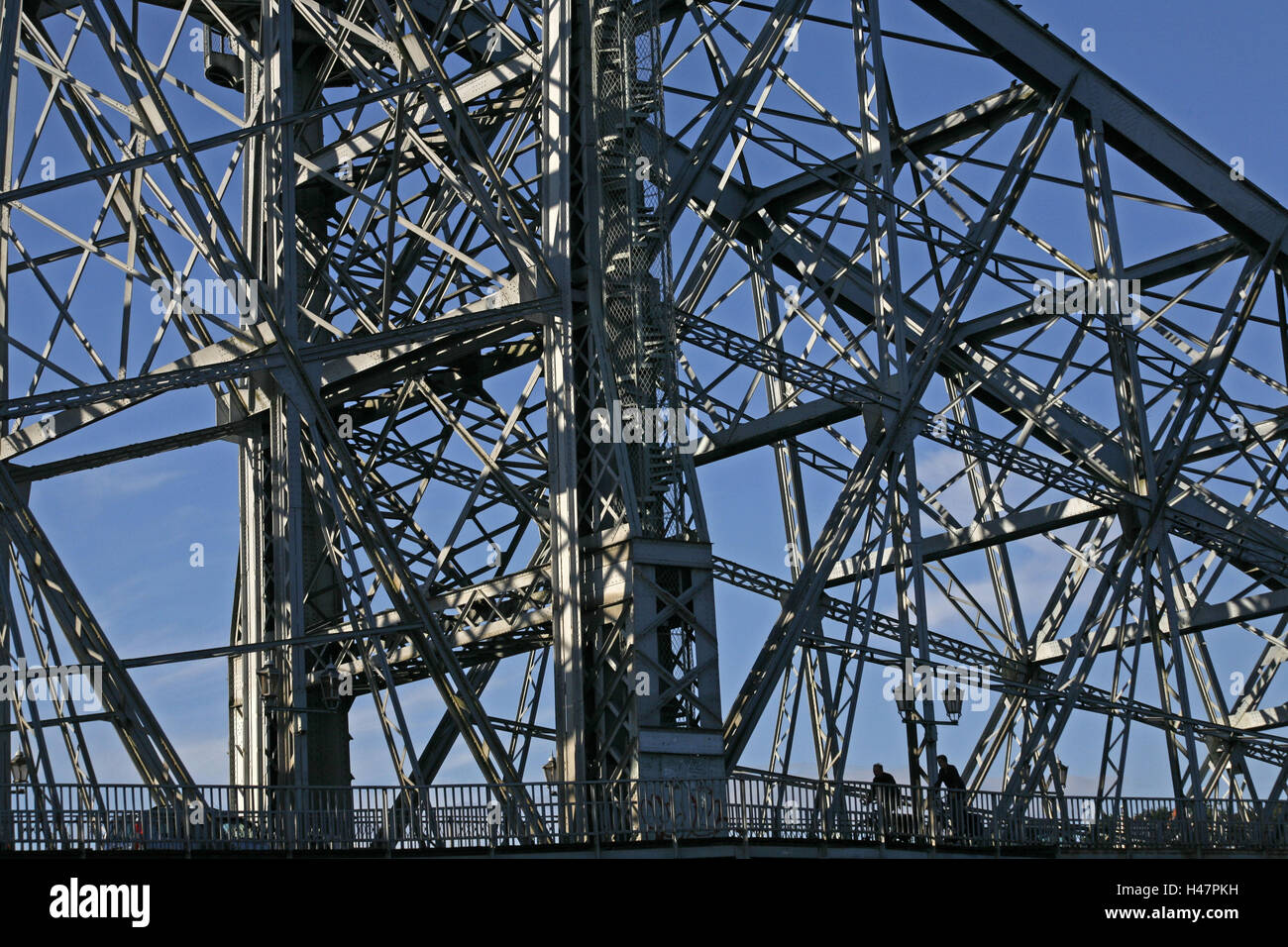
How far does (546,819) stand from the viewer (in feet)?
88.1

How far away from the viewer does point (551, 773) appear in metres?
29.9

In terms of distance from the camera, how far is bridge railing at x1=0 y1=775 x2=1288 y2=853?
898 inches

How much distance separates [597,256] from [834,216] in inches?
298

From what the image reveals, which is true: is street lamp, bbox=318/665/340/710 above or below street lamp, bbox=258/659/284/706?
above

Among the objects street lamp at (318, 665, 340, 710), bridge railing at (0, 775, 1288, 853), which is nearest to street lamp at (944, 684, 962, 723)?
bridge railing at (0, 775, 1288, 853)

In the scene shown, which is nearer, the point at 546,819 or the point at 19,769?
the point at 546,819

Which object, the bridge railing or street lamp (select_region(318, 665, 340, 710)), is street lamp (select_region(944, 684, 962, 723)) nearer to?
the bridge railing

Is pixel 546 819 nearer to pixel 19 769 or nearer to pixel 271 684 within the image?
pixel 271 684

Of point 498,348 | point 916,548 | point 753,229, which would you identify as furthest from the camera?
point 753,229

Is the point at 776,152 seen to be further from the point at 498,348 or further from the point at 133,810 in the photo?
the point at 133,810

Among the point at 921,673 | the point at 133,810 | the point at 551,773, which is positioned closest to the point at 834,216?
the point at 921,673

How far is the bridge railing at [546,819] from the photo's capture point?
2281 centimetres

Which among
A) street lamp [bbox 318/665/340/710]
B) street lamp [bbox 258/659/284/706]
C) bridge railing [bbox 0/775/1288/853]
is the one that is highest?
street lamp [bbox 318/665/340/710]

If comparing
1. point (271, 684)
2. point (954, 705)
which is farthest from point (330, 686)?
point (954, 705)
